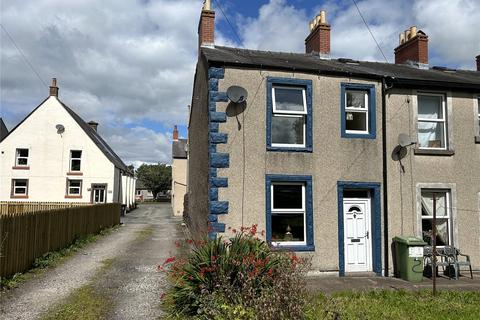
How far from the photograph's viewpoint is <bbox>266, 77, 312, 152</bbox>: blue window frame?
10500 mm

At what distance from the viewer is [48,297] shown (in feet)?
25.2

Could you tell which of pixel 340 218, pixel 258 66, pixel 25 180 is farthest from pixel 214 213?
pixel 25 180

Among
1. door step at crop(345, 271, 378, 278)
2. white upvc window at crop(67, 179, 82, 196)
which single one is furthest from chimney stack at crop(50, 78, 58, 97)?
door step at crop(345, 271, 378, 278)

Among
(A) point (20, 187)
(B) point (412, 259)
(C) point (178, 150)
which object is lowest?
(B) point (412, 259)

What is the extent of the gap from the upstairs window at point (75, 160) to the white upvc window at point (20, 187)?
11.0ft

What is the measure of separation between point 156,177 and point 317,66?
76.6 m

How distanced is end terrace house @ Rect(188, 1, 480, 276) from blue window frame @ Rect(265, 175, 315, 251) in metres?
0.03

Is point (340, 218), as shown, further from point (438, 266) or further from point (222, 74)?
point (222, 74)

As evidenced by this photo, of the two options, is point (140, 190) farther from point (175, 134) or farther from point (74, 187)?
point (74, 187)

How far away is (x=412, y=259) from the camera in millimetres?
10078

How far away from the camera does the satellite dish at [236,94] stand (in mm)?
9938

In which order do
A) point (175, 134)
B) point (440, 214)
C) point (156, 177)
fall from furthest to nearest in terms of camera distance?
point (156, 177), point (175, 134), point (440, 214)

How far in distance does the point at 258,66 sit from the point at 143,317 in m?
6.66

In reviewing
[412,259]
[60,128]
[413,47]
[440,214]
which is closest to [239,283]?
[412,259]
